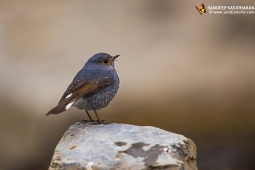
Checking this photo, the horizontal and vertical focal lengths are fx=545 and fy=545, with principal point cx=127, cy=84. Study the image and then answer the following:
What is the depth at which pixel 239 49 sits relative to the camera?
10289mm

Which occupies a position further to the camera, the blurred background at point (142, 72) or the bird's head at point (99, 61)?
the blurred background at point (142, 72)

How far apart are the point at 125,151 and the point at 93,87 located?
4.52 ft

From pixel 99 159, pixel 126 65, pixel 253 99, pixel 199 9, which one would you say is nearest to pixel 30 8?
pixel 126 65

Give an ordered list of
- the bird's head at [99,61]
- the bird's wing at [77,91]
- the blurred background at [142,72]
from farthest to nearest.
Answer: the blurred background at [142,72] → the bird's head at [99,61] → the bird's wing at [77,91]

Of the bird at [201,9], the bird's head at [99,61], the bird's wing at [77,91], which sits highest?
the bird at [201,9]

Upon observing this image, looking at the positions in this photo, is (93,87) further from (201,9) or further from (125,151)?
(201,9)

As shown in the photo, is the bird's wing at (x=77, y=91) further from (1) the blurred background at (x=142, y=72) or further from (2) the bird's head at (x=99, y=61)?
(1) the blurred background at (x=142, y=72)

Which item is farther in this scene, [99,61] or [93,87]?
[99,61]

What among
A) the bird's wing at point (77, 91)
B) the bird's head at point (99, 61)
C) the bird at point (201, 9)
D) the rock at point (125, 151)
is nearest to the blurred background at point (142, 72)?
the bird at point (201, 9)

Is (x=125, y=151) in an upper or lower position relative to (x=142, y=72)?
lower

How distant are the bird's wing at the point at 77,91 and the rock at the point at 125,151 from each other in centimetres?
39

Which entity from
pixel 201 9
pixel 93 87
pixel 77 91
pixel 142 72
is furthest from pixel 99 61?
pixel 201 9

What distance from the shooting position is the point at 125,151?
18.1 ft

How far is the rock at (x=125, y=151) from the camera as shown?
5375 mm
